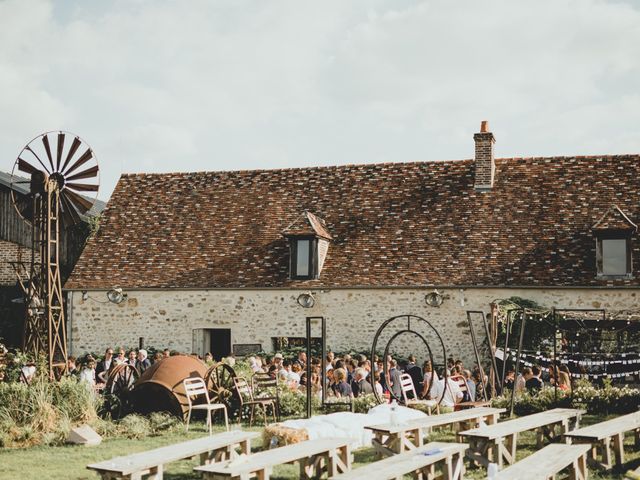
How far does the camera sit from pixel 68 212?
18547 millimetres

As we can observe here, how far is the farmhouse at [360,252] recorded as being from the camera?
21344 mm

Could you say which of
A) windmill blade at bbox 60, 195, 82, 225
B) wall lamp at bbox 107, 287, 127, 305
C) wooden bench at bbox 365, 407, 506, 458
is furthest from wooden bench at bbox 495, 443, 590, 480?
wall lamp at bbox 107, 287, 127, 305

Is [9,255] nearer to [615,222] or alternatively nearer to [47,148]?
[47,148]

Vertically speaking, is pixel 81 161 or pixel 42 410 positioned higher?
pixel 81 161

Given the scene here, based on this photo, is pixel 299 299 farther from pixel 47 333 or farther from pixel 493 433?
pixel 493 433

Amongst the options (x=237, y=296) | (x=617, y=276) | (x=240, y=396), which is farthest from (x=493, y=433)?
(x=237, y=296)

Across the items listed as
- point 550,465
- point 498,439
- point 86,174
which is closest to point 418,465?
point 550,465

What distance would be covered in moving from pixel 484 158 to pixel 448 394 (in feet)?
30.4

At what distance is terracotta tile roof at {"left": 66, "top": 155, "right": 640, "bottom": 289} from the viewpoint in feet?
71.3

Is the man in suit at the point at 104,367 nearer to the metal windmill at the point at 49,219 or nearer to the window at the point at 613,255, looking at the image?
the metal windmill at the point at 49,219

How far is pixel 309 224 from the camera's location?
22688 millimetres

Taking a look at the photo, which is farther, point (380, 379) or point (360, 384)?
point (380, 379)

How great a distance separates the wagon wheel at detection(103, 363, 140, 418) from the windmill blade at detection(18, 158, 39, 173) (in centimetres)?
468

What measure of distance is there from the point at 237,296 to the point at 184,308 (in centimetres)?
163
